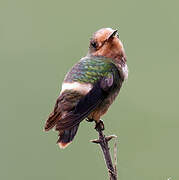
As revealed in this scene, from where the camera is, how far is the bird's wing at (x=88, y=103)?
4.36 m

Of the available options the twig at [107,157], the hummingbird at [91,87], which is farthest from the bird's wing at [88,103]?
the twig at [107,157]

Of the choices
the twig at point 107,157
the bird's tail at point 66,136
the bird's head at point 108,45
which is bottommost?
the twig at point 107,157

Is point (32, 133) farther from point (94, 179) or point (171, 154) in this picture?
point (171, 154)

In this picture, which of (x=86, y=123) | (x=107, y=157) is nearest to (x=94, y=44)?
(x=107, y=157)

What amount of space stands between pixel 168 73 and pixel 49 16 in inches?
Answer: 176

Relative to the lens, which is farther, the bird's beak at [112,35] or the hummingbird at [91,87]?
the bird's beak at [112,35]

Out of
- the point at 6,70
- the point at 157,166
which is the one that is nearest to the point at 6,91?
the point at 6,70

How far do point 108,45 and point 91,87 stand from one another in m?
0.67

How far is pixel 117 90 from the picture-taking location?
498 centimetres

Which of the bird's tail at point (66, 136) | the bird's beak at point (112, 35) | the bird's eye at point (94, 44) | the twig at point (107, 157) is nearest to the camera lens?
the twig at point (107, 157)

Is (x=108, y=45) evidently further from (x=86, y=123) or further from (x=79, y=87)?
(x=86, y=123)

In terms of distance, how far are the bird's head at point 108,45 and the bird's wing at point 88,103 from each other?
40 centimetres

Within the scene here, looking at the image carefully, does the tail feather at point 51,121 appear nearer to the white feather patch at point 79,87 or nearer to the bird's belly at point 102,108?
the white feather patch at point 79,87

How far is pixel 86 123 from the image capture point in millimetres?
8906
